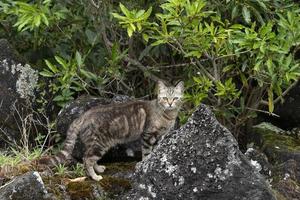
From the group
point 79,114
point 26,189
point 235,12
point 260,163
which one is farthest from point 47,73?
point 260,163

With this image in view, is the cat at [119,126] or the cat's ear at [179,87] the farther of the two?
the cat's ear at [179,87]

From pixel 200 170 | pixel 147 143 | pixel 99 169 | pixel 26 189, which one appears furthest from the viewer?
pixel 147 143

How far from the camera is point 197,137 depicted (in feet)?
22.9

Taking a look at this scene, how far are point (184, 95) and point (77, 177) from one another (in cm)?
169

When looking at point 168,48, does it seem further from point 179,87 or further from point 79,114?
point 79,114

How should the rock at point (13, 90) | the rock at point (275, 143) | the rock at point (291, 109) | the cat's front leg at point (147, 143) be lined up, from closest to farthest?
1. the cat's front leg at point (147, 143)
2. the rock at point (275, 143)
3. the rock at point (13, 90)
4. the rock at point (291, 109)

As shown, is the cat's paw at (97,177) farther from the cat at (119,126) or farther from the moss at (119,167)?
the moss at (119,167)

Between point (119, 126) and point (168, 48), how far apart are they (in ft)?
5.12

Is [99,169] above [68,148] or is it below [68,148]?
below

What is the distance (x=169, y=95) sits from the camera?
28.5 ft

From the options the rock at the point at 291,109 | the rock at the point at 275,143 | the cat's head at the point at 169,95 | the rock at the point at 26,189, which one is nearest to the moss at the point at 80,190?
the rock at the point at 26,189

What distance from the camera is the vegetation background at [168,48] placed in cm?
793

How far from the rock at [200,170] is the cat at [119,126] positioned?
1148 mm

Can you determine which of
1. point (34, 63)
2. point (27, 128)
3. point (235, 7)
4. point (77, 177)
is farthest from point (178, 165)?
point (34, 63)
